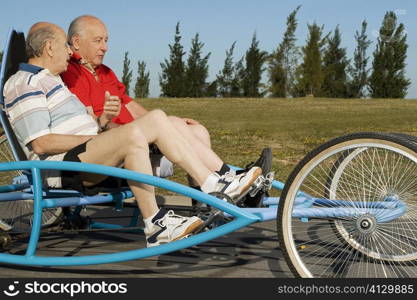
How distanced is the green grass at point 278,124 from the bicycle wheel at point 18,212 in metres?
3.25

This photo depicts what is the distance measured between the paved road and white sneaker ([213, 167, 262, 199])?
21.3 inches

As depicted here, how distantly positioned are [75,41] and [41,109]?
0.80m

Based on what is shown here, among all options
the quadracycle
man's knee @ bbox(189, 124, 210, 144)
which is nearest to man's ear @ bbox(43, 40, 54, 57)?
the quadracycle

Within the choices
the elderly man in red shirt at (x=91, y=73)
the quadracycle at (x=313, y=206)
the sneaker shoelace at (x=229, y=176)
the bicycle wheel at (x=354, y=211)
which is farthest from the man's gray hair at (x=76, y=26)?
the bicycle wheel at (x=354, y=211)

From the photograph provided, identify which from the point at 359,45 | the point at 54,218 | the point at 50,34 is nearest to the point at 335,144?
the point at 50,34

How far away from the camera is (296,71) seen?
157 feet

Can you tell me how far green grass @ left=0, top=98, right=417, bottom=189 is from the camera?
12.0 meters

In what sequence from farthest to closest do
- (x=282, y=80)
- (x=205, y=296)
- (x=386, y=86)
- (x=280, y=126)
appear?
1. (x=282, y=80)
2. (x=386, y=86)
3. (x=280, y=126)
4. (x=205, y=296)

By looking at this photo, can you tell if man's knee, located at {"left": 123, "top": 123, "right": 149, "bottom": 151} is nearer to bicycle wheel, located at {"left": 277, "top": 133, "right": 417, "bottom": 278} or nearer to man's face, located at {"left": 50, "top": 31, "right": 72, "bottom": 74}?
man's face, located at {"left": 50, "top": 31, "right": 72, "bottom": 74}

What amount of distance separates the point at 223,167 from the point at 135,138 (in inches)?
22.2

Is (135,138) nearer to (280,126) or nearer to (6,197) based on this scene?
(6,197)

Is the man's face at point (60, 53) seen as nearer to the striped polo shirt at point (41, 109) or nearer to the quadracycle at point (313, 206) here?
the striped polo shirt at point (41, 109)

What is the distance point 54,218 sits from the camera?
536 cm

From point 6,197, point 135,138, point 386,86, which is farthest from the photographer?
point 386,86
